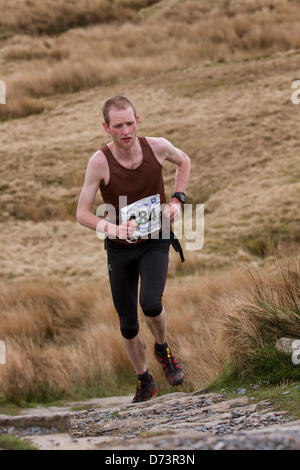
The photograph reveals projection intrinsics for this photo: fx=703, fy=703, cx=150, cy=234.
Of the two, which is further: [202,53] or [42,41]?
[42,41]

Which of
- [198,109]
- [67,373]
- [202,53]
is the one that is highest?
[202,53]

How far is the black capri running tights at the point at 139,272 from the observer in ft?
17.2

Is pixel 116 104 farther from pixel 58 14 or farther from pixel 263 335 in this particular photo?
pixel 58 14

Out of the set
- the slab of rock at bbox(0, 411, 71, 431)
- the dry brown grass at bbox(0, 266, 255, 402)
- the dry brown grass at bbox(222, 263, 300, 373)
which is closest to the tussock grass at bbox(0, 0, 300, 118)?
the dry brown grass at bbox(0, 266, 255, 402)

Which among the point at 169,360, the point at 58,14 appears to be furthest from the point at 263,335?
the point at 58,14

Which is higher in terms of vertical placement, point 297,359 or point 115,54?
point 115,54

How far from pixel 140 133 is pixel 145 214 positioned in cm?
1190

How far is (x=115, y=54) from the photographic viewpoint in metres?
23.2

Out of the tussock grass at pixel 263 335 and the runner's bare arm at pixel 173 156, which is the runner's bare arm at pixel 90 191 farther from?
the tussock grass at pixel 263 335

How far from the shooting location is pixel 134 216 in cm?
511

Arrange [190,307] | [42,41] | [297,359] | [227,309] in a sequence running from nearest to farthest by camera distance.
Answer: [297,359] → [227,309] → [190,307] → [42,41]

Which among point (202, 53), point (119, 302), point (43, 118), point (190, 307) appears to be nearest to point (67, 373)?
point (190, 307)

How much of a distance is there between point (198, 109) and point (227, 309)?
1296 cm

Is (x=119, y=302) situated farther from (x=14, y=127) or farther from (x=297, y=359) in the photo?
(x=14, y=127)
